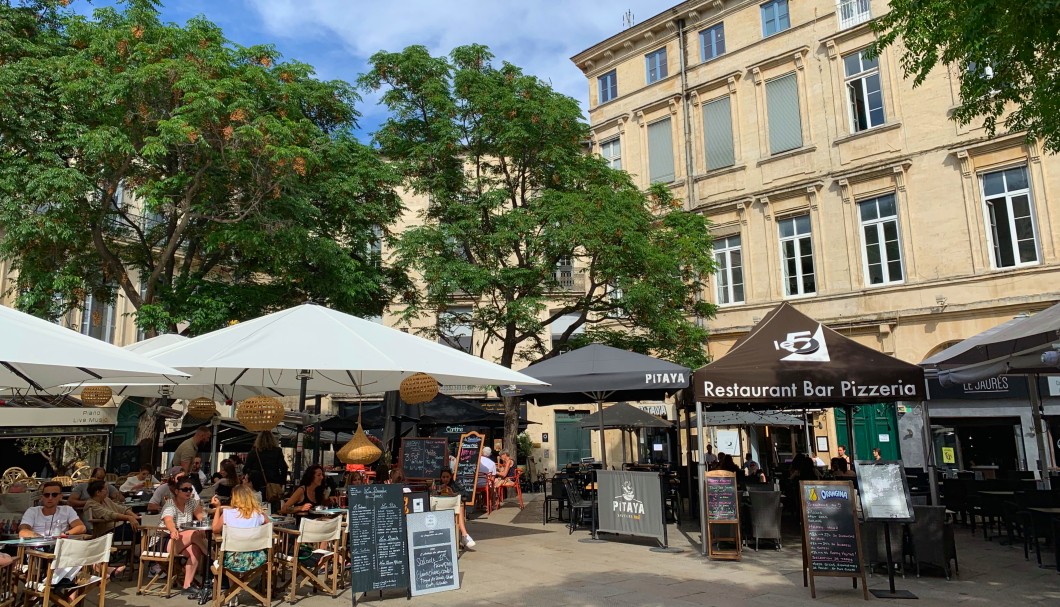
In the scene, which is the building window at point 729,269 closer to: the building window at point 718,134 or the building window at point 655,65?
the building window at point 718,134

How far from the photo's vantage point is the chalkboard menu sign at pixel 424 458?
13461 mm

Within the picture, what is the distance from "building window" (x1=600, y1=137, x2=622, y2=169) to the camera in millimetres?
25547

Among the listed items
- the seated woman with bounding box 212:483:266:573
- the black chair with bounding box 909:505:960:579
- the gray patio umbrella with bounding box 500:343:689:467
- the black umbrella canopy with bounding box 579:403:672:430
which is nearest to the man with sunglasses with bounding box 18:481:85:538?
the seated woman with bounding box 212:483:266:573

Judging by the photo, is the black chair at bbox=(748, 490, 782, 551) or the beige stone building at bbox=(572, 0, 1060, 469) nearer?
the black chair at bbox=(748, 490, 782, 551)

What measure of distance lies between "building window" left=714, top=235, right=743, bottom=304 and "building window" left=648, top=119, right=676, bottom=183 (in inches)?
119

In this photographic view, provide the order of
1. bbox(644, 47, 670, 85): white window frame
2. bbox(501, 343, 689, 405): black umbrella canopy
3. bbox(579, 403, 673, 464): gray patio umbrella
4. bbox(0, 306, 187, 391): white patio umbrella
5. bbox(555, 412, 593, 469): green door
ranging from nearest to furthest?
1. bbox(0, 306, 187, 391): white patio umbrella
2. bbox(501, 343, 689, 405): black umbrella canopy
3. bbox(579, 403, 673, 464): gray patio umbrella
4. bbox(644, 47, 670, 85): white window frame
5. bbox(555, 412, 593, 469): green door

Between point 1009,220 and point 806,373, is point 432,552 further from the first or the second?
point 1009,220

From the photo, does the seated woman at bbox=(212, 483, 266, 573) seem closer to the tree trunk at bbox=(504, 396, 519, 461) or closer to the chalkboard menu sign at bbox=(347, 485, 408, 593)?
the chalkboard menu sign at bbox=(347, 485, 408, 593)

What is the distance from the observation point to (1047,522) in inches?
341

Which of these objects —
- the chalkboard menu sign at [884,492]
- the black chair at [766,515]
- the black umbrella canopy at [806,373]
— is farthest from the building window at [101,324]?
the chalkboard menu sign at [884,492]

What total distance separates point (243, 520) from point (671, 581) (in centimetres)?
444

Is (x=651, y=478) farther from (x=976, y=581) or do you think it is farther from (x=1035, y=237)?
(x=1035, y=237)

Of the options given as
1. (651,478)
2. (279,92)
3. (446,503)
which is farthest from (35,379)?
(279,92)

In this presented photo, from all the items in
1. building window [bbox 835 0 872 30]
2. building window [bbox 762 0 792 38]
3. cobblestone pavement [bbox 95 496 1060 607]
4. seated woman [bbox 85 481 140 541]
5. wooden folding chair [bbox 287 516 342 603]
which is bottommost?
cobblestone pavement [bbox 95 496 1060 607]
